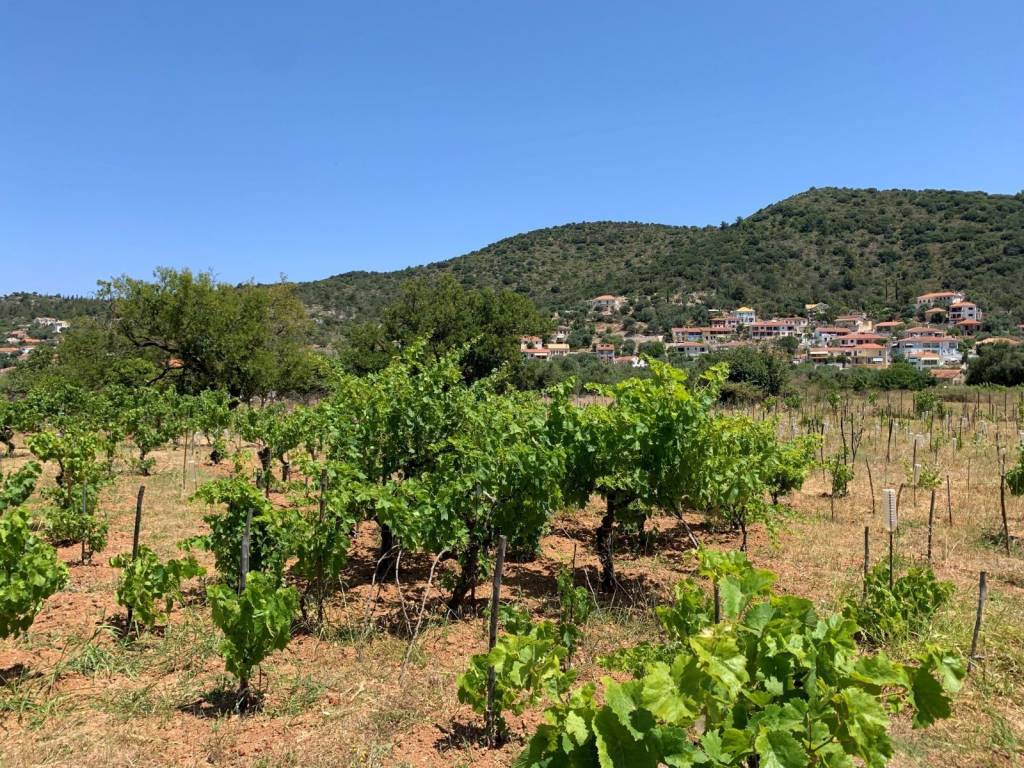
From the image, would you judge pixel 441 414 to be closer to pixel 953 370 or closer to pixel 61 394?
pixel 61 394

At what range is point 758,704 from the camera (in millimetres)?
2289

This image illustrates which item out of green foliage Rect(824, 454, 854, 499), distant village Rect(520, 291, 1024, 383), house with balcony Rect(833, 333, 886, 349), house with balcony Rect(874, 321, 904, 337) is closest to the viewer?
green foliage Rect(824, 454, 854, 499)

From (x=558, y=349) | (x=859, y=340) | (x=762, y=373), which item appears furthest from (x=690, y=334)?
(x=762, y=373)

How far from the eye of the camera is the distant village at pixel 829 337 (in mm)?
59125

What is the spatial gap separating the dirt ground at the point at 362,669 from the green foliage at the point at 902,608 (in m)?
0.23

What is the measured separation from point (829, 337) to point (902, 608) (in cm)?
6835

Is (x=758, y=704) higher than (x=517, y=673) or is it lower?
higher

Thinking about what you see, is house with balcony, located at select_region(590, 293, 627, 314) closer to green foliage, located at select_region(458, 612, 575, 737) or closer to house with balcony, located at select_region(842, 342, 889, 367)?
house with balcony, located at select_region(842, 342, 889, 367)

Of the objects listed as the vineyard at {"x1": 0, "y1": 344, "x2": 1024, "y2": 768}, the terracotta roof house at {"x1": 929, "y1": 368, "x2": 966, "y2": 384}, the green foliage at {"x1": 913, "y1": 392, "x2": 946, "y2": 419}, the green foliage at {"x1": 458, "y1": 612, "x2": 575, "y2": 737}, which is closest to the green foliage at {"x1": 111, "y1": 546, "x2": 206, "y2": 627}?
the vineyard at {"x1": 0, "y1": 344, "x2": 1024, "y2": 768}

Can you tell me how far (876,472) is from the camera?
45.1ft

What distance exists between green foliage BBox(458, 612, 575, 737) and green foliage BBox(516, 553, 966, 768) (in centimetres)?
79

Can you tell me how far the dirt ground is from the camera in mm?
3857

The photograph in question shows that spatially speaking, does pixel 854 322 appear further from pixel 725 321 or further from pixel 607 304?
Result: pixel 607 304

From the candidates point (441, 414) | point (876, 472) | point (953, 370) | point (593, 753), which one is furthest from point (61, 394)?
point (953, 370)
